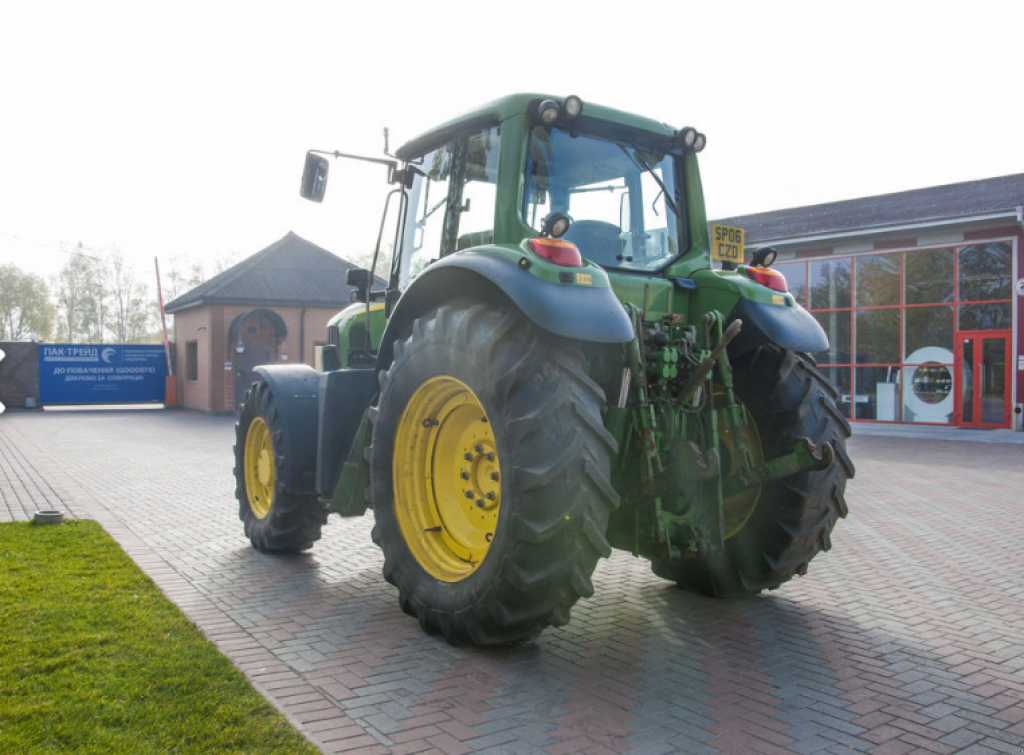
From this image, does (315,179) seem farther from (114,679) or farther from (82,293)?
(82,293)

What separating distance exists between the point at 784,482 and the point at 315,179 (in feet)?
11.8

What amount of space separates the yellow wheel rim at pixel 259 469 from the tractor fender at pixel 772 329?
373 cm

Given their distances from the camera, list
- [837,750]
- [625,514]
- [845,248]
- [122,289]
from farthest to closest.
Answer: [122,289], [845,248], [625,514], [837,750]

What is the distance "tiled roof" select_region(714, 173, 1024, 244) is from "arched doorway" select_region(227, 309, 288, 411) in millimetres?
14791

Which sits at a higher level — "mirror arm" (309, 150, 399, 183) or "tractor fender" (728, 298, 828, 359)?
"mirror arm" (309, 150, 399, 183)

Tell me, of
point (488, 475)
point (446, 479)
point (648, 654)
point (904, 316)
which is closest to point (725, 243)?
point (488, 475)

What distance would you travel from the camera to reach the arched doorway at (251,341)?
28119 mm

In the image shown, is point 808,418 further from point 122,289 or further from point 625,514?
point 122,289

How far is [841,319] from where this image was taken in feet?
77.6

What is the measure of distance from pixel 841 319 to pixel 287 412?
20.6 metres

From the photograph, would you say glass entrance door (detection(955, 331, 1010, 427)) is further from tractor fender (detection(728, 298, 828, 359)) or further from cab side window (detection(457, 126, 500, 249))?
cab side window (detection(457, 126, 500, 249))

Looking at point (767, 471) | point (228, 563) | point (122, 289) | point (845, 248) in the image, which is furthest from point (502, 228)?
point (122, 289)

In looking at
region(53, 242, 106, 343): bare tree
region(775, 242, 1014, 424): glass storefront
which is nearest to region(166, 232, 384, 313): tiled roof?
region(775, 242, 1014, 424): glass storefront

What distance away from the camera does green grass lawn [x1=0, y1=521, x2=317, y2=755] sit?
319 cm
